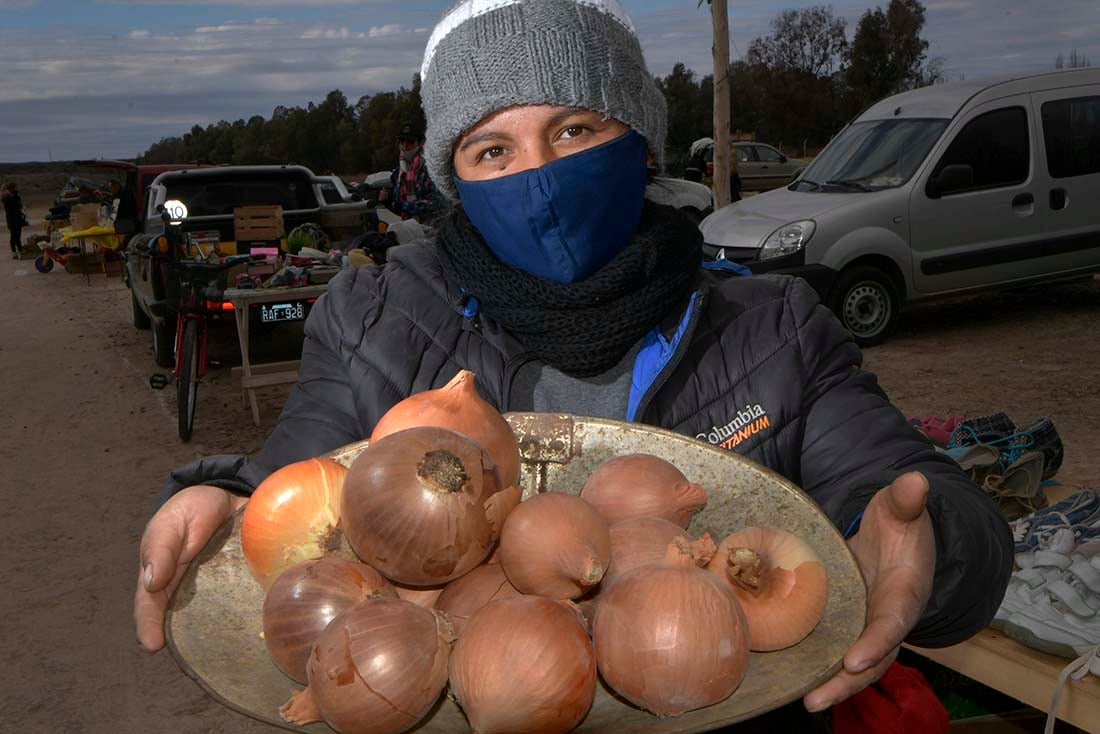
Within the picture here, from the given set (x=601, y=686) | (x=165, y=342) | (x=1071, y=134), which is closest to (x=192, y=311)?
(x=165, y=342)

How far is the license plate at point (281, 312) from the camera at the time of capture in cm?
717

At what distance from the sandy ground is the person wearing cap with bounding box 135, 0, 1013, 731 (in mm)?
2255

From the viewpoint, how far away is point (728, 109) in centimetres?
1008

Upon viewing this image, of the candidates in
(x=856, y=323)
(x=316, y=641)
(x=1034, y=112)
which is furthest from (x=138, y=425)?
(x=1034, y=112)

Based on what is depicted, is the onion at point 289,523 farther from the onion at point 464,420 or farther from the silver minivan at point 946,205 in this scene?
the silver minivan at point 946,205

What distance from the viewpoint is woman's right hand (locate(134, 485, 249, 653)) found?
4.25 ft

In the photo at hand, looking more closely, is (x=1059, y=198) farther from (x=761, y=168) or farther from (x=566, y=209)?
(x=761, y=168)

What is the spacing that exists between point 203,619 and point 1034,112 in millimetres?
9021

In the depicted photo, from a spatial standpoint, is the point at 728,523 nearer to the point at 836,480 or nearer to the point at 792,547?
the point at 792,547

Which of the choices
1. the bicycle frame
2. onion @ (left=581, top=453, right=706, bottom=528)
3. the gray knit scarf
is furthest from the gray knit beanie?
the bicycle frame

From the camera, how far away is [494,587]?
1199mm

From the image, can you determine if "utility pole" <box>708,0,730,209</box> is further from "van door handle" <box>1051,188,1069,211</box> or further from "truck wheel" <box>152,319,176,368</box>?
"truck wheel" <box>152,319,176,368</box>

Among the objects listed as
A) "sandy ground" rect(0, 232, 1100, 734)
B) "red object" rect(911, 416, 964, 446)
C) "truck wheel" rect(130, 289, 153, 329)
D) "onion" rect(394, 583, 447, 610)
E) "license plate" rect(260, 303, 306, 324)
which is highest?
"onion" rect(394, 583, 447, 610)

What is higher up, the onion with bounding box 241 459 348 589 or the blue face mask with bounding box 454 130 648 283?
the blue face mask with bounding box 454 130 648 283
